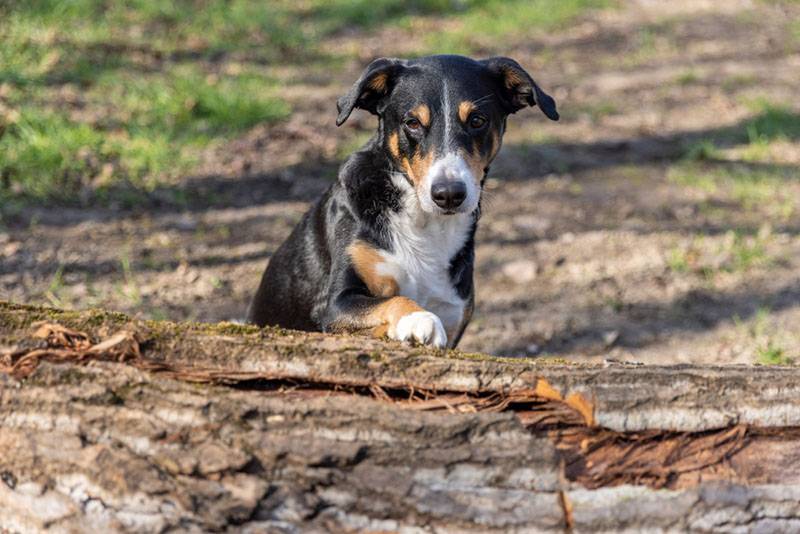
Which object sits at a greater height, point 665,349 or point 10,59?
point 10,59

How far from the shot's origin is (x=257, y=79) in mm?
8047

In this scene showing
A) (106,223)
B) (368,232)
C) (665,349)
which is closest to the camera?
(368,232)

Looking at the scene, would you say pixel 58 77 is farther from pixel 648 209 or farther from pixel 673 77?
pixel 673 77

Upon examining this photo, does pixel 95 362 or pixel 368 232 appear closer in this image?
pixel 95 362

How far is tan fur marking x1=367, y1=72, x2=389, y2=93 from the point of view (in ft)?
11.6

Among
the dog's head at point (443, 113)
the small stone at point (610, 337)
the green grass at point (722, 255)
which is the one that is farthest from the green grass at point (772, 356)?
the dog's head at point (443, 113)

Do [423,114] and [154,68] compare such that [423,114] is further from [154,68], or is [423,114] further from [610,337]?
[154,68]

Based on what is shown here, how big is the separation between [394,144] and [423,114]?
178mm

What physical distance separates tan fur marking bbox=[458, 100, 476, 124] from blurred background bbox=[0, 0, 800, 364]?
571 millimetres

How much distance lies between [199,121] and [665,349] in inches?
156

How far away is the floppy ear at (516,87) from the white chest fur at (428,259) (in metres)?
0.52

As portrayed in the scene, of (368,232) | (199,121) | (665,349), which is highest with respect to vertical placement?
(368,232)

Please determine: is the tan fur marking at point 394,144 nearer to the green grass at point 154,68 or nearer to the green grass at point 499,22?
the green grass at point 154,68

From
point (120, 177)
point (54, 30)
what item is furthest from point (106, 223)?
point (54, 30)
